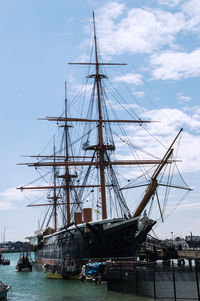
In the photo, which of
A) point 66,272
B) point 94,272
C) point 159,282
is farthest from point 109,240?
point 159,282

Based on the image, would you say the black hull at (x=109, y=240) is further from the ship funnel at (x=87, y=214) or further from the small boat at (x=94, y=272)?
the ship funnel at (x=87, y=214)

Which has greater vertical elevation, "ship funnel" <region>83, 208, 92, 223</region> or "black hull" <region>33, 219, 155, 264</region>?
"ship funnel" <region>83, 208, 92, 223</region>

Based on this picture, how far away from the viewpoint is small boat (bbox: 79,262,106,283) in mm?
30188

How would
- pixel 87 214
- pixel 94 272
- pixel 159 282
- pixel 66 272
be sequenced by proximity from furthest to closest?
pixel 87 214 → pixel 66 272 → pixel 94 272 → pixel 159 282

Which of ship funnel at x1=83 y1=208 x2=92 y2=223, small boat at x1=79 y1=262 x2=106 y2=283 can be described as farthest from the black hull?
ship funnel at x1=83 y1=208 x2=92 y2=223

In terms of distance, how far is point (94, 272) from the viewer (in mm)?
30906

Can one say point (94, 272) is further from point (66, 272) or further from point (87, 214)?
point (87, 214)

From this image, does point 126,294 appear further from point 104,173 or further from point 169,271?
point 104,173

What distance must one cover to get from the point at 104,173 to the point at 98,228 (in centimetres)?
946

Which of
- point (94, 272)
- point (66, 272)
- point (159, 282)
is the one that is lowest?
point (66, 272)

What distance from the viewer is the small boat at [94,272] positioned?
30.2 metres

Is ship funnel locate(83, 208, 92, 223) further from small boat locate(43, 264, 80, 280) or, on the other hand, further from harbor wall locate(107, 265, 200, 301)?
harbor wall locate(107, 265, 200, 301)

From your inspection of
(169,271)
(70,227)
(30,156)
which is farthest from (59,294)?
(30,156)

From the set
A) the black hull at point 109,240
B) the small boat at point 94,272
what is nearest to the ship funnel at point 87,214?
the black hull at point 109,240
